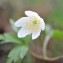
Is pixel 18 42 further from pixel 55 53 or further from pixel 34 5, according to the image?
pixel 34 5

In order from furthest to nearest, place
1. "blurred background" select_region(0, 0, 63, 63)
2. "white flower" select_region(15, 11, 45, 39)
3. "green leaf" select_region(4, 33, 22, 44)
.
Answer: "blurred background" select_region(0, 0, 63, 63)
"green leaf" select_region(4, 33, 22, 44)
"white flower" select_region(15, 11, 45, 39)

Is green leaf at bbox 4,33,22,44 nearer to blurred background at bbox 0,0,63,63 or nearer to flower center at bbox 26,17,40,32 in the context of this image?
flower center at bbox 26,17,40,32

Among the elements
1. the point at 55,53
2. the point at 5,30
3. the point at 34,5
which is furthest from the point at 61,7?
the point at 55,53

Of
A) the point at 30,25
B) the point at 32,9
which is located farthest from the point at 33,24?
the point at 32,9

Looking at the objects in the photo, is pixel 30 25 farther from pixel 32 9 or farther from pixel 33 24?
pixel 32 9

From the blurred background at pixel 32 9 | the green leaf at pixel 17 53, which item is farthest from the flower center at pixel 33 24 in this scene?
the blurred background at pixel 32 9

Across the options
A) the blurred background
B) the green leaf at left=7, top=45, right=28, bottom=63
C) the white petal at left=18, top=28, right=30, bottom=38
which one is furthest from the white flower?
the blurred background

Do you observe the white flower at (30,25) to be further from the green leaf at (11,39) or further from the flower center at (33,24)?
the green leaf at (11,39)
